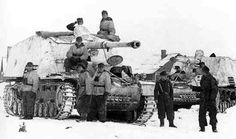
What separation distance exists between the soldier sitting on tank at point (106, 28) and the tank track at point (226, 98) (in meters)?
10.0

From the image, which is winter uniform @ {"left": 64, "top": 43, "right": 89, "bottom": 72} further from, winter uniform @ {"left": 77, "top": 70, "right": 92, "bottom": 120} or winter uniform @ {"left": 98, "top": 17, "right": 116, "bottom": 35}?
winter uniform @ {"left": 98, "top": 17, "right": 116, "bottom": 35}

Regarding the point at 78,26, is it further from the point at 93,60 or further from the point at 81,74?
the point at 81,74

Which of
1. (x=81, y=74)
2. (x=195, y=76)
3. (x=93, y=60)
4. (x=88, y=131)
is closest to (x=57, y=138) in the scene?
(x=88, y=131)

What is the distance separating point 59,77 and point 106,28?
3.19m

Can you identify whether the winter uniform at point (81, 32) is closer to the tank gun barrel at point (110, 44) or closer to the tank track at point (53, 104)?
the tank gun barrel at point (110, 44)

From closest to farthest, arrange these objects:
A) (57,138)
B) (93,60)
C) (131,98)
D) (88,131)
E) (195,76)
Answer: (57,138) < (88,131) < (131,98) < (93,60) < (195,76)

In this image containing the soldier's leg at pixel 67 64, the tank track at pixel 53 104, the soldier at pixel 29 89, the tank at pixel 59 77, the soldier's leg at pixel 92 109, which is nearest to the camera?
the soldier's leg at pixel 92 109

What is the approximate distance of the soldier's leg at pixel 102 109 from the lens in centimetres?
1148

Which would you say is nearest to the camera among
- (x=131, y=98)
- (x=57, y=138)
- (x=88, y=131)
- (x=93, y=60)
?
(x=57, y=138)

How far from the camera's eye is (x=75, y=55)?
42.5ft

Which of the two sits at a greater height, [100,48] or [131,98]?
[100,48]

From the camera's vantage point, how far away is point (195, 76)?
21.0m

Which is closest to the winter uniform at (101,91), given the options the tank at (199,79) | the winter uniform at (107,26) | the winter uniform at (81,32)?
the winter uniform at (81,32)

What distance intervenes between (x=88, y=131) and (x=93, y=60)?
5145 mm
